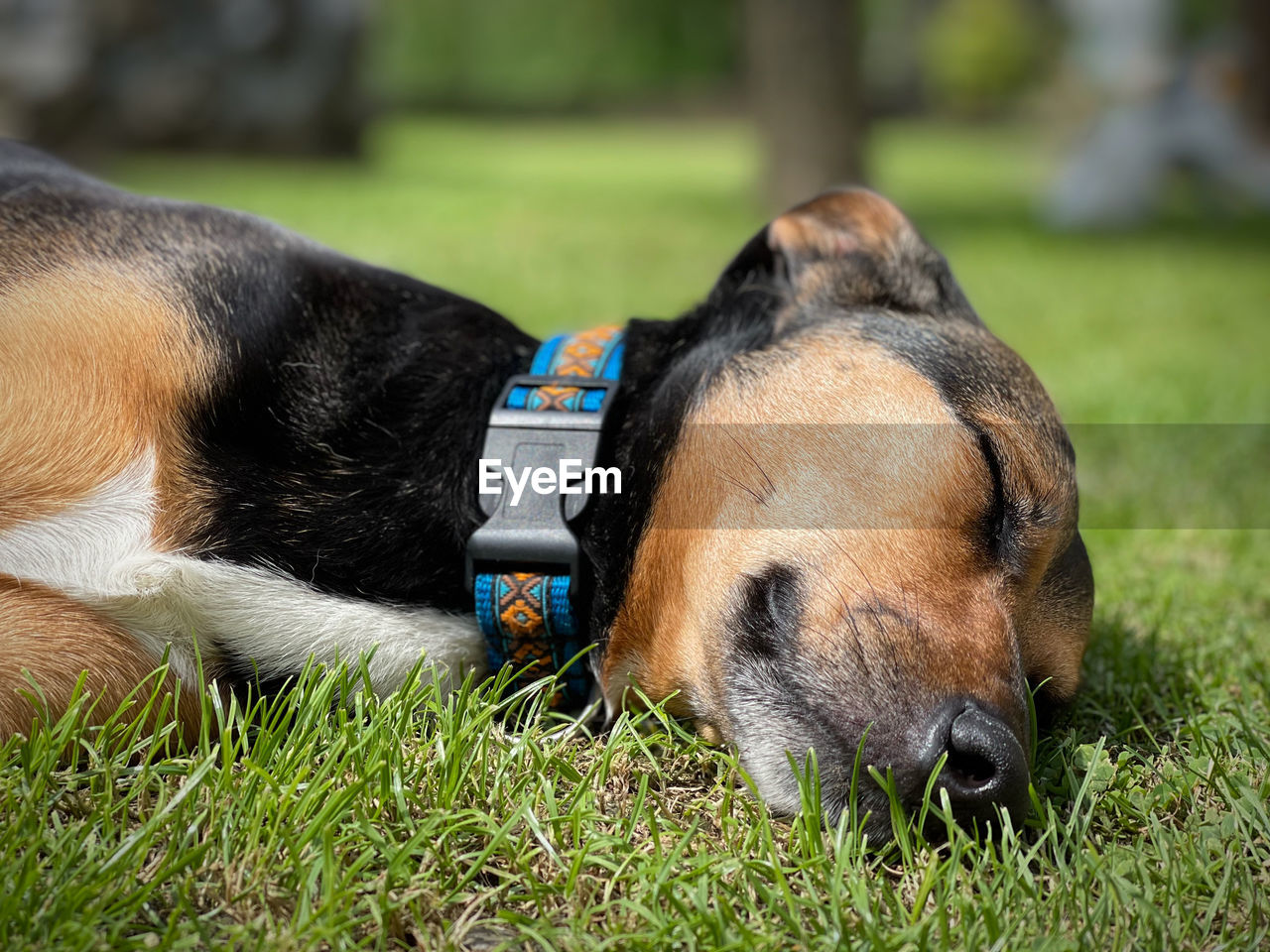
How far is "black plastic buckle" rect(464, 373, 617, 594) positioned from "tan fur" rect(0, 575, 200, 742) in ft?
2.51

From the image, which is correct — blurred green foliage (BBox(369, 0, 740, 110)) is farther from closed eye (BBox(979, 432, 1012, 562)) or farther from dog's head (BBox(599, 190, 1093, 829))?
closed eye (BBox(979, 432, 1012, 562))

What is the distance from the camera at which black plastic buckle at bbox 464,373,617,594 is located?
8.80ft

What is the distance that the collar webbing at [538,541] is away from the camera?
268 cm

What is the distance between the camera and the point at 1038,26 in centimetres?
4216

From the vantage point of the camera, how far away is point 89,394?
2613mm

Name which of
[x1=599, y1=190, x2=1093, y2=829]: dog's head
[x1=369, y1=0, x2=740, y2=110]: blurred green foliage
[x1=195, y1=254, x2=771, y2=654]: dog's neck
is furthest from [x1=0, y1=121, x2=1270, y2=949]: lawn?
[x1=369, y1=0, x2=740, y2=110]: blurred green foliage

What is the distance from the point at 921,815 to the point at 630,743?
71 cm

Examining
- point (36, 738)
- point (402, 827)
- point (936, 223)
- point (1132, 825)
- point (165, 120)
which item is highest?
point (165, 120)

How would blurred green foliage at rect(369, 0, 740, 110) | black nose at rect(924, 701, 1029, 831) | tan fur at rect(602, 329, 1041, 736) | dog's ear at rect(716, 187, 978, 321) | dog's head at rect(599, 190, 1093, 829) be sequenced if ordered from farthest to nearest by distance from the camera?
1. blurred green foliage at rect(369, 0, 740, 110)
2. dog's ear at rect(716, 187, 978, 321)
3. tan fur at rect(602, 329, 1041, 736)
4. dog's head at rect(599, 190, 1093, 829)
5. black nose at rect(924, 701, 1029, 831)

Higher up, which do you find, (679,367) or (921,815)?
(679,367)

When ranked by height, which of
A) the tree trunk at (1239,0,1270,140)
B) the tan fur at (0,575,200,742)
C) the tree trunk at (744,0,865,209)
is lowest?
the tan fur at (0,575,200,742)

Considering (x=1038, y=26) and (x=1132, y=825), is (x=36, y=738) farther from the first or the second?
(x=1038, y=26)

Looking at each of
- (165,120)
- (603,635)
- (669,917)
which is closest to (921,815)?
(669,917)

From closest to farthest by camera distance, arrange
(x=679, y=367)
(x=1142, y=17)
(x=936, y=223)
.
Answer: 1. (x=679, y=367)
2. (x=936, y=223)
3. (x=1142, y=17)
